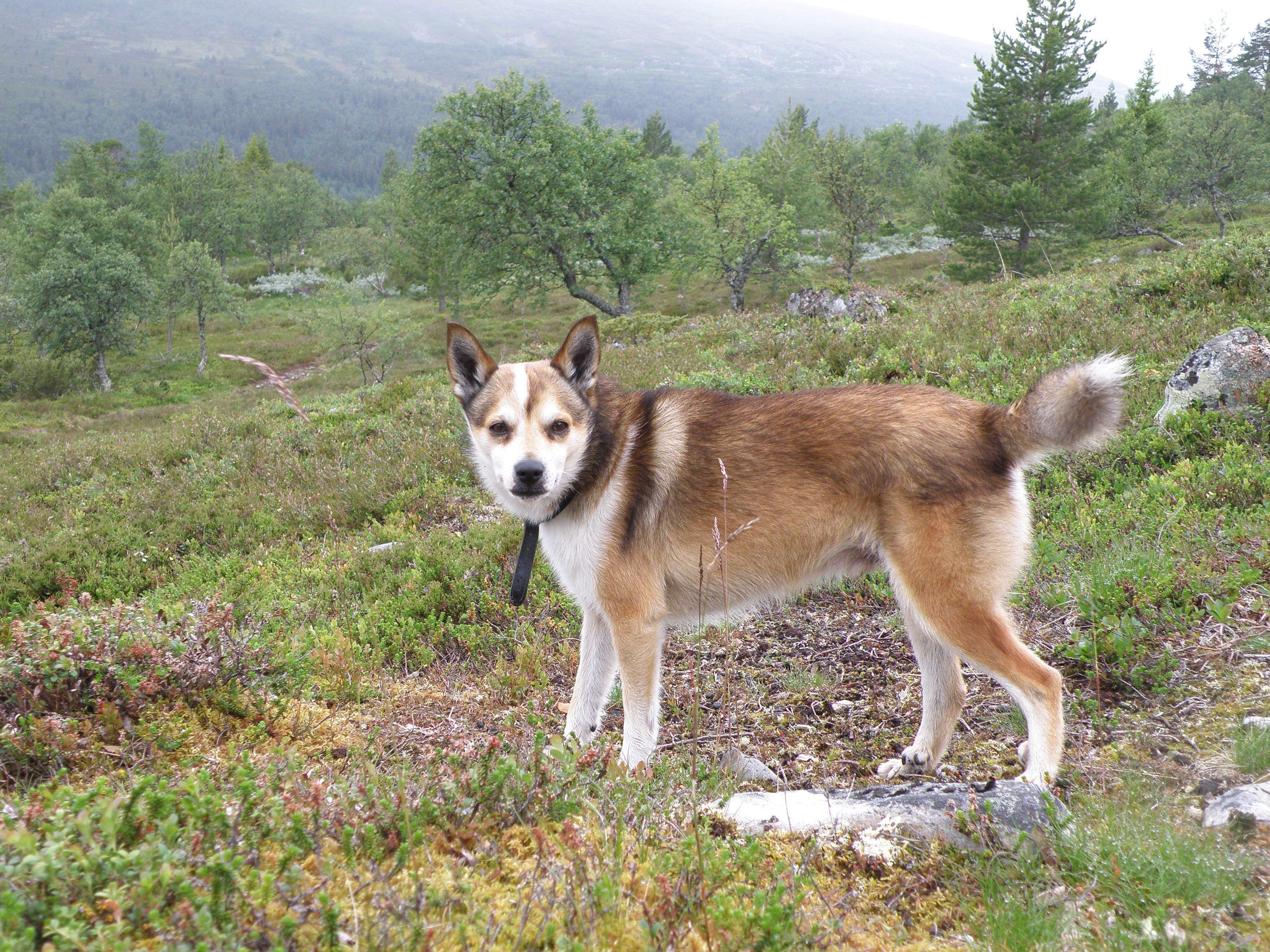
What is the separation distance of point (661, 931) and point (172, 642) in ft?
11.2

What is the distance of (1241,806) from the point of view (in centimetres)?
270

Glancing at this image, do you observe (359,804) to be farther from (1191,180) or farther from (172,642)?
(1191,180)

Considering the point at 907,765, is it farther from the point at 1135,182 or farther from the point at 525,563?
the point at 1135,182

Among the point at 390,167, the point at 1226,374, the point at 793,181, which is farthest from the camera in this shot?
the point at 390,167

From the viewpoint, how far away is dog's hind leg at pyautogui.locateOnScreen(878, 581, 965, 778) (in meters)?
4.21

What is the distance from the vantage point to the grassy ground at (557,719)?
2127mm

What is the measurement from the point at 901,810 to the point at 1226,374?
5.91m

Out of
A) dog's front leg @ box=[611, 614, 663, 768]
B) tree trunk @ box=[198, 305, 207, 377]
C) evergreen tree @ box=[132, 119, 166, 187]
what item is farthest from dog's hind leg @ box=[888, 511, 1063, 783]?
evergreen tree @ box=[132, 119, 166, 187]

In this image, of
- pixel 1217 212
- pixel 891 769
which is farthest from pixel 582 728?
pixel 1217 212

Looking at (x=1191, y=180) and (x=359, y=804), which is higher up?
(x=1191, y=180)

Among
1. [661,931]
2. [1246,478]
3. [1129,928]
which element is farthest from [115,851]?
[1246,478]

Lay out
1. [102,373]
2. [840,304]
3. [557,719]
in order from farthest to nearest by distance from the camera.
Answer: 1. [102,373]
2. [840,304]
3. [557,719]

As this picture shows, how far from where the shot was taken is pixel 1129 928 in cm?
225

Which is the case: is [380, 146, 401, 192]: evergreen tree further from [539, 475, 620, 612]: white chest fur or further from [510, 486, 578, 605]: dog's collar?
[539, 475, 620, 612]: white chest fur
